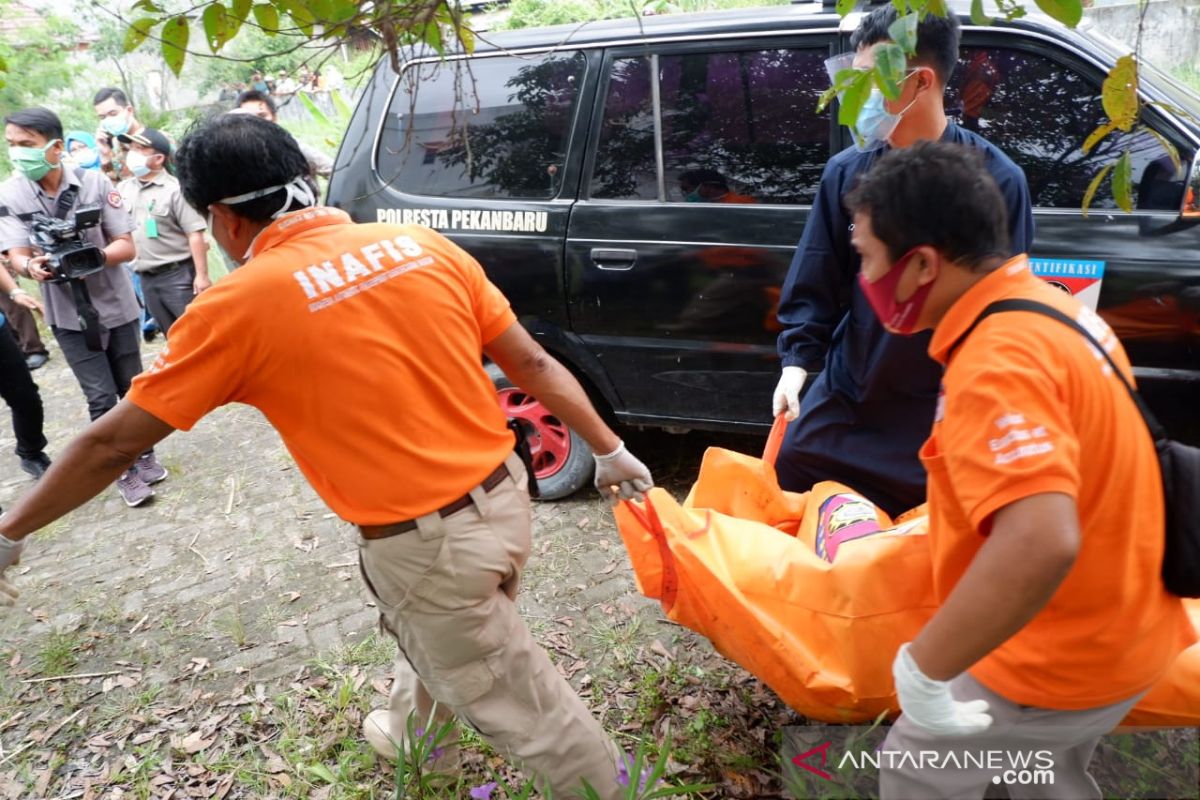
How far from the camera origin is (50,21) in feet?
52.1

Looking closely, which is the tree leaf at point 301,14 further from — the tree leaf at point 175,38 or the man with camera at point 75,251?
the man with camera at point 75,251

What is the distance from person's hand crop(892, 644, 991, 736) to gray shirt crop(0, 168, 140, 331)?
4332 mm

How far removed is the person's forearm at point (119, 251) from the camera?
4246 millimetres

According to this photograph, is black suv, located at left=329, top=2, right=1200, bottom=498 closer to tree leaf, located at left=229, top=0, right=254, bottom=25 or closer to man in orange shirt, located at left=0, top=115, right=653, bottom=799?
tree leaf, located at left=229, top=0, right=254, bottom=25

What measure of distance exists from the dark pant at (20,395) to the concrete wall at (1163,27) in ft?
29.9

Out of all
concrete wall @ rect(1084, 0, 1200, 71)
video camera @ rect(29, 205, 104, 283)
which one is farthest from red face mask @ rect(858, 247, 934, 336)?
concrete wall @ rect(1084, 0, 1200, 71)

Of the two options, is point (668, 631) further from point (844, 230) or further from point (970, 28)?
point (970, 28)

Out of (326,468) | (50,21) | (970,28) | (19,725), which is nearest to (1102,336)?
(326,468)

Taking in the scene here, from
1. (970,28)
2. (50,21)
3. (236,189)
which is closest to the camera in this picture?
(236,189)

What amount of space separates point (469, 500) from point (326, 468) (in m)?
0.31

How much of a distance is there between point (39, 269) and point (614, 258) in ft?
9.63

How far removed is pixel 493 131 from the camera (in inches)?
137

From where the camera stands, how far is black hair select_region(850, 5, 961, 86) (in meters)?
2.19

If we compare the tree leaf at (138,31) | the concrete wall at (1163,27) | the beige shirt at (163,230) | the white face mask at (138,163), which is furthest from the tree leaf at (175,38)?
the concrete wall at (1163,27)
